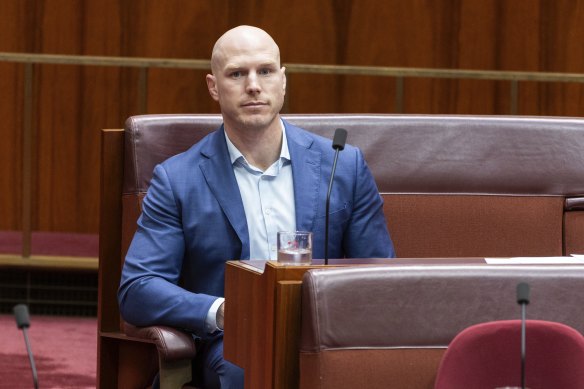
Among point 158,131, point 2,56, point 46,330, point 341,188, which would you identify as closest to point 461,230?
point 341,188

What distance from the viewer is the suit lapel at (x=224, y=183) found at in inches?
103

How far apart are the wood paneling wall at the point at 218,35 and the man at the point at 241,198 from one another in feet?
8.54

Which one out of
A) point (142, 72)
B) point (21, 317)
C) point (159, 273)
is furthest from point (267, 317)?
point (142, 72)

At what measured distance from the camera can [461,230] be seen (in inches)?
113

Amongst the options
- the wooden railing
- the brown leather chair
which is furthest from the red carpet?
the brown leather chair

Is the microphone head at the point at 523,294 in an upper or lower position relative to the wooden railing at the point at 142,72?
lower

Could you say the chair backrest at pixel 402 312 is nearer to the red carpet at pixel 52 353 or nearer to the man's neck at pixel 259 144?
the man's neck at pixel 259 144

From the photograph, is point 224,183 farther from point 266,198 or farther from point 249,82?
point 249,82

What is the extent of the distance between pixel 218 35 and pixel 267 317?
3.56 meters

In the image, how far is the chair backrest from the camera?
6.24ft

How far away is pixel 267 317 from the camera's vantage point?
1944 millimetres

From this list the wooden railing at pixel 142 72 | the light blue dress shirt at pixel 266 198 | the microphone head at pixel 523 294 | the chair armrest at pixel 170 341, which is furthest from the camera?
the wooden railing at pixel 142 72

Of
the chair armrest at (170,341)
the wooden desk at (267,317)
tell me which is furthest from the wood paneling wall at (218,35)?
the wooden desk at (267,317)

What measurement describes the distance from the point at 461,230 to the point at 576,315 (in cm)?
93
